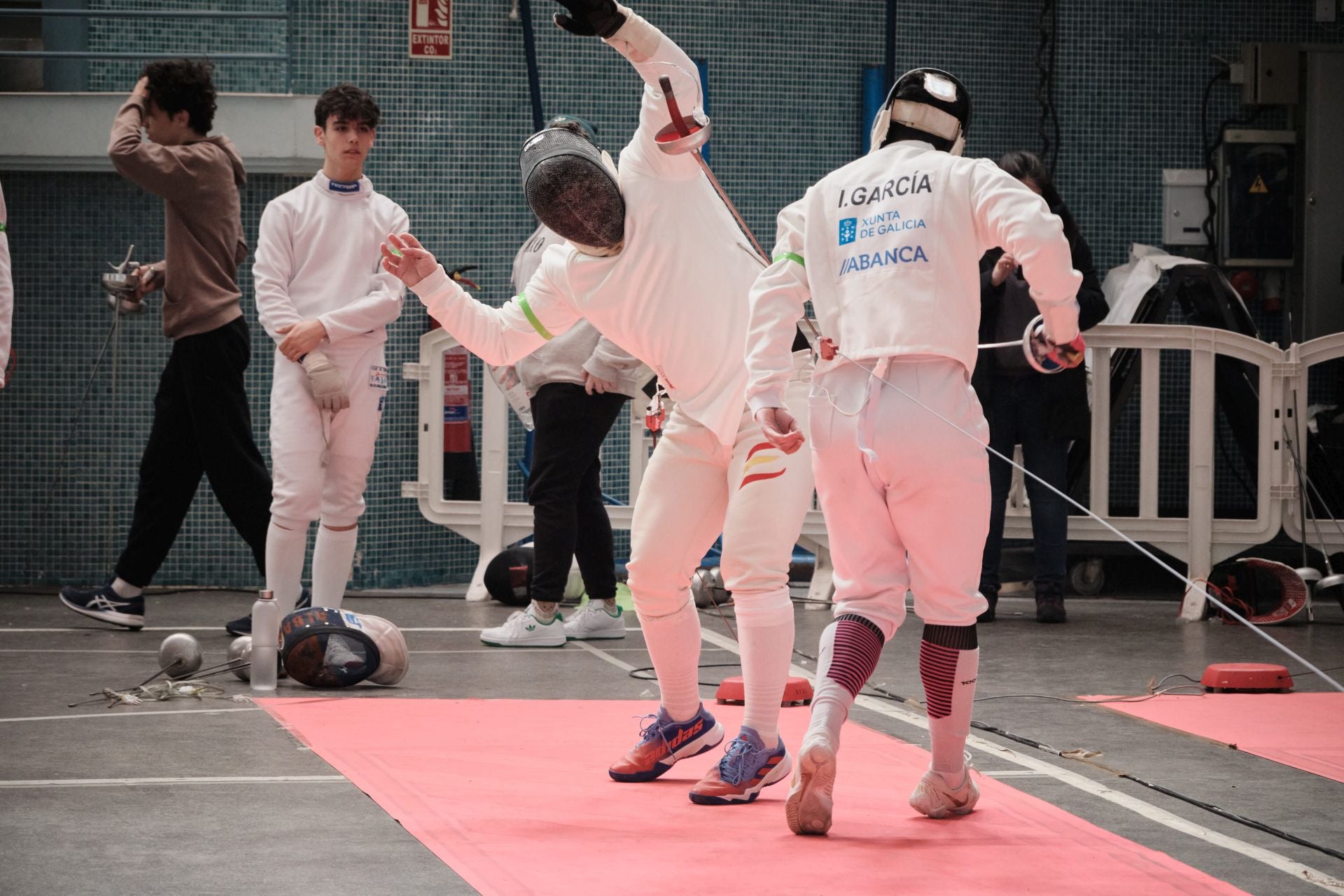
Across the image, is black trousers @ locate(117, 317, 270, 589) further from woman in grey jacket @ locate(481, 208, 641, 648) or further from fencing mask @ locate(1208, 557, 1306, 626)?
fencing mask @ locate(1208, 557, 1306, 626)

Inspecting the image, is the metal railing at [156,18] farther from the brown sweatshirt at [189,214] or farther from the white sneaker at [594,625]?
the white sneaker at [594,625]

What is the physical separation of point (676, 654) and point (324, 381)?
2.00 meters

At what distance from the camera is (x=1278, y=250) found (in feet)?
28.1

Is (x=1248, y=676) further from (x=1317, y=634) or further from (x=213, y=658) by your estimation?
(x=213, y=658)

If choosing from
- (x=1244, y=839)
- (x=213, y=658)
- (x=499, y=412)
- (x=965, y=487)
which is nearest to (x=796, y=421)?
(x=965, y=487)

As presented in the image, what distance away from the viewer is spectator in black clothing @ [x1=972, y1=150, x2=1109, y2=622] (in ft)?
20.5

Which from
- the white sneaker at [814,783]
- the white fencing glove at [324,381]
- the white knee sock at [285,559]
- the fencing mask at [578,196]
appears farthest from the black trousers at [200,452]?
the white sneaker at [814,783]

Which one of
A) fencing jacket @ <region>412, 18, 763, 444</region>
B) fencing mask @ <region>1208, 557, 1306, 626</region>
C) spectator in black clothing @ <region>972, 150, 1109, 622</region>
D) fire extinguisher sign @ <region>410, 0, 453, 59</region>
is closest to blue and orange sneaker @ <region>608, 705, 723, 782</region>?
fencing jacket @ <region>412, 18, 763, 444</region>

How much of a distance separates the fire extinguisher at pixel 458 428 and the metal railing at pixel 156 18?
1277mm

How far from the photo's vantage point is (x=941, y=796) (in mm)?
3342

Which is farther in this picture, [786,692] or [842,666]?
[786,692]

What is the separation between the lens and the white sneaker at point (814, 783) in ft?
10.3

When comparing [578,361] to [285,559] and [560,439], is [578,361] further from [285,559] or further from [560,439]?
[285,559]

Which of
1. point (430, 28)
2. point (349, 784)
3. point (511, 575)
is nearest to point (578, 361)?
point (511, 575)
